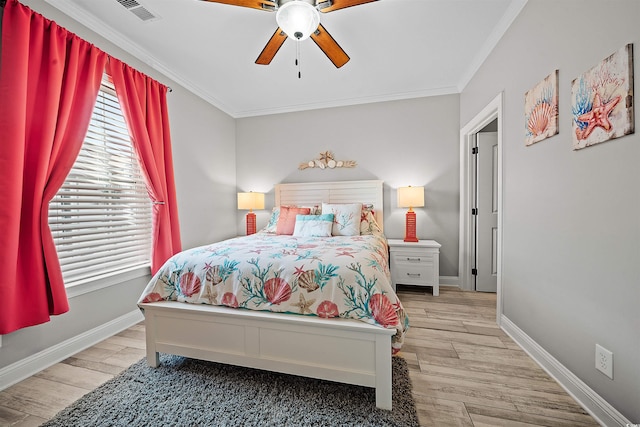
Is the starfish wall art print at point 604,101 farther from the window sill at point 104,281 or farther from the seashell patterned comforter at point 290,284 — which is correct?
the window sill at point 104,281

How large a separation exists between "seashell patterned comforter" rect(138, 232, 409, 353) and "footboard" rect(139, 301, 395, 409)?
0.18 feet

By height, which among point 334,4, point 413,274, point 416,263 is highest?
point 334,4

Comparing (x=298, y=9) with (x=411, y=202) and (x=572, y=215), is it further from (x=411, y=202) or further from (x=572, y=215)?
(x=411, y=202)

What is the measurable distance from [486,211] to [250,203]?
10.3 feet

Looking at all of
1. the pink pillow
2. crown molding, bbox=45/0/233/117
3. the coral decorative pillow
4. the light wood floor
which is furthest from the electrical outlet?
crown molding, bbox=45/0/233/117

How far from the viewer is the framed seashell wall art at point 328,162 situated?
12.2 ft

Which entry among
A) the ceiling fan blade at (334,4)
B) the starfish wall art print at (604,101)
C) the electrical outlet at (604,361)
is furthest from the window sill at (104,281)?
the starfish wall art print at (604,101)

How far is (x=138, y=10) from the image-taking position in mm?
1989

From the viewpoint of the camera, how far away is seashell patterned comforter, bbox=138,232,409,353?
4.71ft

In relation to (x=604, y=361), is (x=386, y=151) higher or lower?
higher

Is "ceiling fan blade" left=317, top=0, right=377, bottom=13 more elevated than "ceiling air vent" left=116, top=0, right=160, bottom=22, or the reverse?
"ceiling air vent" left=116, top=0, right=160, bottom=22

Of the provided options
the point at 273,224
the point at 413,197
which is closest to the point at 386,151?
the point at 413,197

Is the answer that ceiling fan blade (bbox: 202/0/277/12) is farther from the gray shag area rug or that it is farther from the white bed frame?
the gray shag area rug

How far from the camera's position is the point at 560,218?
1547 mm
